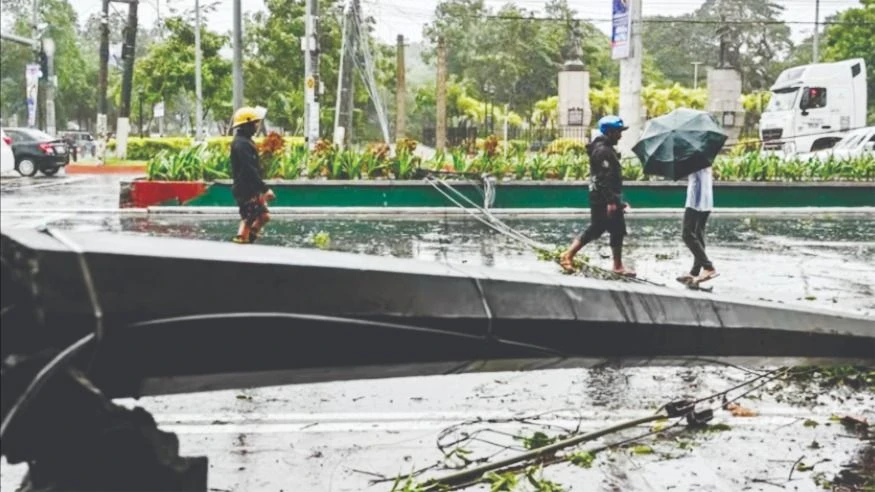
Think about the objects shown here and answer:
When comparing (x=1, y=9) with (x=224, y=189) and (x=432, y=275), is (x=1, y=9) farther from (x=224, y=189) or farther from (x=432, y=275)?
(x=224, y=189)

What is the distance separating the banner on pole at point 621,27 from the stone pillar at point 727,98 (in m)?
→ 24.2

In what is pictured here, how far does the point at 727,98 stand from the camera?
43719 millimetres

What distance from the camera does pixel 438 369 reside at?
2295 mm

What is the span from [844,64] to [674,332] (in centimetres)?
3564

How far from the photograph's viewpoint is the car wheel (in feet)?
6.78

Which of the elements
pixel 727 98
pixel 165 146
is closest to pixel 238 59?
pixel 165 146

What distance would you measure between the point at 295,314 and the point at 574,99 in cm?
3763

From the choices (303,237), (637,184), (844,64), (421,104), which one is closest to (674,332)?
(303,237)

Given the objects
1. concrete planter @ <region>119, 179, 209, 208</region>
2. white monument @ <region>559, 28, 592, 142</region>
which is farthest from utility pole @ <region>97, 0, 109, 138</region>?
white monument @ <region>559, 28, 592, 142</region>

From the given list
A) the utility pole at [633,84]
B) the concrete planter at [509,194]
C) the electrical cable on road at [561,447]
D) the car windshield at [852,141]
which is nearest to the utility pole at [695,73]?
the car windshield at [852,141]

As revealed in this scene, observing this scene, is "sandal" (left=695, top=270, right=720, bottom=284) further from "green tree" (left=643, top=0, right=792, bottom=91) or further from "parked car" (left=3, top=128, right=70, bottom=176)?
"green tree" (left=643, top=0, right=792, bottom=91)

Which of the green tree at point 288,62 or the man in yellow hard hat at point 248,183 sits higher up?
the green tree at point 288,62

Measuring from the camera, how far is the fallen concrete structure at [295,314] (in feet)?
5.72

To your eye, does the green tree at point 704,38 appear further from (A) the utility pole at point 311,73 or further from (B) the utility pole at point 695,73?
(A) the utility pole at point 311,73
